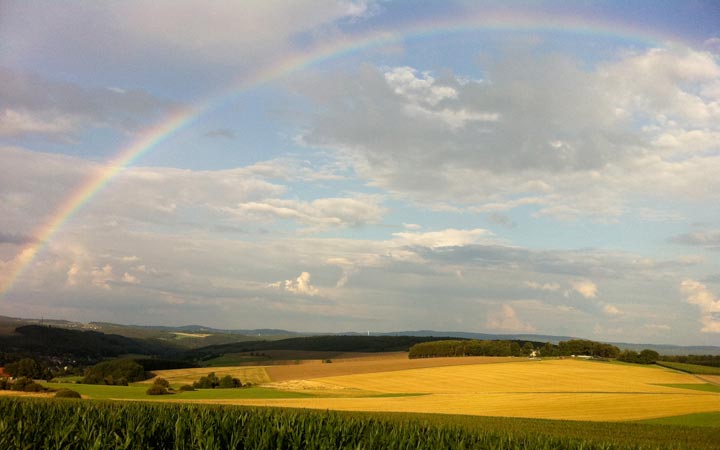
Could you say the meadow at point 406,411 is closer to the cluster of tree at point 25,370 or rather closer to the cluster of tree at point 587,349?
the cluster of tree at point 25,370

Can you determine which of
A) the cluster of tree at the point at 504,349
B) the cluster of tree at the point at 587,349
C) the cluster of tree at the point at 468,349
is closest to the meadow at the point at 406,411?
the cluster of tree at the point at 468,349

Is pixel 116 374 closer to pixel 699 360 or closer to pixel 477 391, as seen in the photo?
pixel 477 391

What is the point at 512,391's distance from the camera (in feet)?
224

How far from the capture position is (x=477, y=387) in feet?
240

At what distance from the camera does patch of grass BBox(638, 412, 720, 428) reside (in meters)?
39.0

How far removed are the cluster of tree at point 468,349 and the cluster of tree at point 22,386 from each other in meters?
94.3

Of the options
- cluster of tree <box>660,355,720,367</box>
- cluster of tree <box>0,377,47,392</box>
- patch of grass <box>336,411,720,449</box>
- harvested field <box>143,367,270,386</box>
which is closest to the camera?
patch of grass <box>336,411,720,449</box>

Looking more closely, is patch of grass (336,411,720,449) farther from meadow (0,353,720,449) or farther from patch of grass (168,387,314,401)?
patch of grass (168,387,314,401)

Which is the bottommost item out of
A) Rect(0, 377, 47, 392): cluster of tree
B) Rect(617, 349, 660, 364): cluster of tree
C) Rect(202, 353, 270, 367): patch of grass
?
Rect(202, 353, 270, 367): patch of grass

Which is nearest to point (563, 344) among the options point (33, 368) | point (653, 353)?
point (653, 353)

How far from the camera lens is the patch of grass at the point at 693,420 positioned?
38969 millimetres

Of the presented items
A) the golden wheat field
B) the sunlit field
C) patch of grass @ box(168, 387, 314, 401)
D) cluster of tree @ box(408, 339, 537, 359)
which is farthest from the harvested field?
cluster of tree @ box(408, 339, 537, 359)

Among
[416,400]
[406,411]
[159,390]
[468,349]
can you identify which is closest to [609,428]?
[406,411]

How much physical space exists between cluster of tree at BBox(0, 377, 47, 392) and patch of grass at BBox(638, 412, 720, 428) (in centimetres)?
6134
